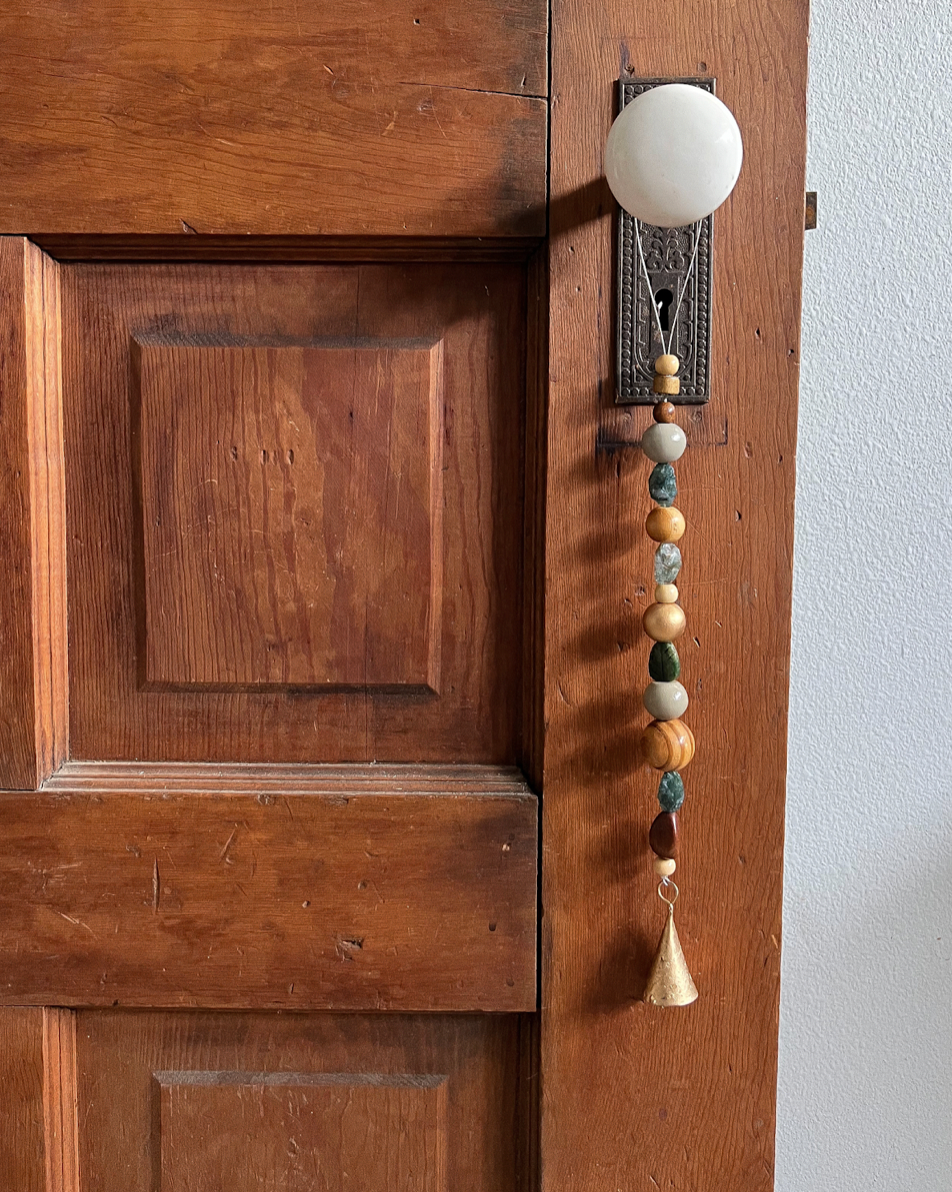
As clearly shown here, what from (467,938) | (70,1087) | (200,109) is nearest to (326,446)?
(200,109)

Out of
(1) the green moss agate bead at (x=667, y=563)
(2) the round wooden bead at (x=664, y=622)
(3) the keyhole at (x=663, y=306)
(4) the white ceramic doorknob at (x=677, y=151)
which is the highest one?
(4) the white ceramic doorknob at (x=677, y=151)

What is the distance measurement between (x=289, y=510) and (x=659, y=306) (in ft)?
0.78

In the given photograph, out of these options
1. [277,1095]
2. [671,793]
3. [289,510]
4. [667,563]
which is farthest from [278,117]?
[277,1095]

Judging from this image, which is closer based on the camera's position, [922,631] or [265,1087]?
[265,1087]

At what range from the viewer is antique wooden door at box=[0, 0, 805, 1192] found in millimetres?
481

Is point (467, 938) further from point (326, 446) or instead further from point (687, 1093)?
point (326, 446)

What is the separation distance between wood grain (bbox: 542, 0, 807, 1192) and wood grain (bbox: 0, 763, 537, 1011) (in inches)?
1.6

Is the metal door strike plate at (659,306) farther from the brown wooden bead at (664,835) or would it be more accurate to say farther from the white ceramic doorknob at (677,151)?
the brown wooden bead at (664,835)

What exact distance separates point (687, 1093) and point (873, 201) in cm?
60

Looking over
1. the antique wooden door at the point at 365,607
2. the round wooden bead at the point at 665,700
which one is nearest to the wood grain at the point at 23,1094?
the antique wooden door at the point at 365,607

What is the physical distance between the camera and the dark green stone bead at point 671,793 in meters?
0.49

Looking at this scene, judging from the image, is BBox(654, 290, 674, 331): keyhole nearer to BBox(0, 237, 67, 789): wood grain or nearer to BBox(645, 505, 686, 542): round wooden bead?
BBox(645, 505, 686, 542): round wooden bead

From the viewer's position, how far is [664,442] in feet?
1.53

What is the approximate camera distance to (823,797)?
65 cm
